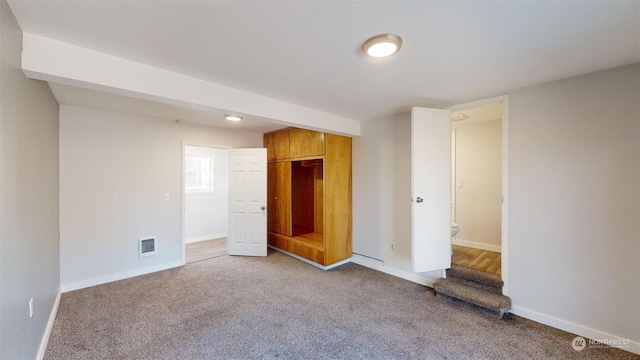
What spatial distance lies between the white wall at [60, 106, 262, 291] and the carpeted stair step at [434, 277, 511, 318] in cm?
384

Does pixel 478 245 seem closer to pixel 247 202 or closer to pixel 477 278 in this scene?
pixel 477 278

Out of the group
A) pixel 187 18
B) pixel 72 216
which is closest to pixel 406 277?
pixel 187 18

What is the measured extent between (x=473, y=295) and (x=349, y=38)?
2.82 meters

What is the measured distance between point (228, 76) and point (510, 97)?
2831mm

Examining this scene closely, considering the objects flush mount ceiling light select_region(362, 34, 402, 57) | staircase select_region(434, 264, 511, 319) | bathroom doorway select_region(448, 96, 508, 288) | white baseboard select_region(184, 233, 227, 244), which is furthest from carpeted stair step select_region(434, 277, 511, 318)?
white baseboard select_region(184, 233, 227, 244)

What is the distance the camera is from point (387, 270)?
150 inches

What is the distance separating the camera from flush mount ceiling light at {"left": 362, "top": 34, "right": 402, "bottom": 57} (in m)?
1.64

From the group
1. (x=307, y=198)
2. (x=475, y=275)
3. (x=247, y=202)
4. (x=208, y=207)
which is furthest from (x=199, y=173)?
(x=475, y=275)

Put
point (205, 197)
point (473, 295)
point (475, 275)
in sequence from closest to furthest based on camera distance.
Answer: point (473, 295)
point (475, 275)
point (205, 197)

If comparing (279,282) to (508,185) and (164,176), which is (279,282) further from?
(508,185)

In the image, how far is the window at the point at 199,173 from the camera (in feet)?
19.4

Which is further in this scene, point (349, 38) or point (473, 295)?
point (473, 295)

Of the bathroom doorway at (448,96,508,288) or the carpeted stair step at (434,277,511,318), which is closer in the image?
the carpeted stair step at (434,277,511,318)

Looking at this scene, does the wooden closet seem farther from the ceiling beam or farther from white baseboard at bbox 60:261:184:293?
white baseboard at bbox 60:261:184:293
